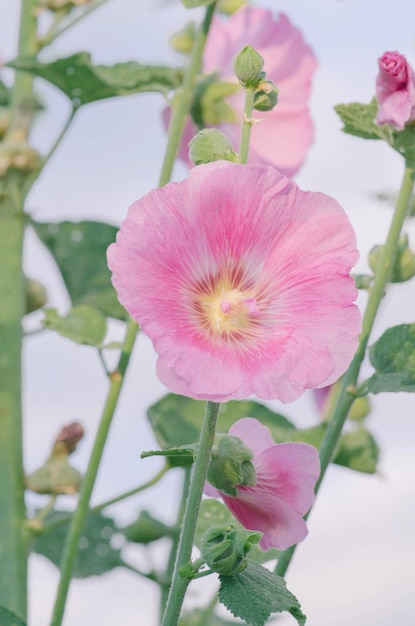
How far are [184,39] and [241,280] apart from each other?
2.37 ft

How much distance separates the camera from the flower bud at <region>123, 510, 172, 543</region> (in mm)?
1252

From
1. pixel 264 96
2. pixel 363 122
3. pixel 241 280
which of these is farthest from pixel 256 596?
pixel 363 122

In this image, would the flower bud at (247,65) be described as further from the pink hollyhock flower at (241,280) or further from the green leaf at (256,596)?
the green leaf at (256,596)

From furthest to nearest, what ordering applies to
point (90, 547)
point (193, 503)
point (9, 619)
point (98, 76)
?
point (90, 547), point (98, 76), point (9, 619), point (193, 503)

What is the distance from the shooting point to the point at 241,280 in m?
0.65

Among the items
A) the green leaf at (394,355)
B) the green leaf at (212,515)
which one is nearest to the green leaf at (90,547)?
the green leaf at (212,515)

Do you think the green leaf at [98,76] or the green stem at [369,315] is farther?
the green leaf at [98,76]

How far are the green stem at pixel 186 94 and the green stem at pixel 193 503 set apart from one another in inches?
18.2

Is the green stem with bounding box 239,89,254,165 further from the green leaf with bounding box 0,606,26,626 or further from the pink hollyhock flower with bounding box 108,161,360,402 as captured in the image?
the green leaf with bounding box 0,606,26,626

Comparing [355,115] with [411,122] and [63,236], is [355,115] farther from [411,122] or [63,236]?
[63,236]

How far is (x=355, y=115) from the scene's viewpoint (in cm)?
87

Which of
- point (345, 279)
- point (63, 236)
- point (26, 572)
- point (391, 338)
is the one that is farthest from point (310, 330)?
point (63, 236)

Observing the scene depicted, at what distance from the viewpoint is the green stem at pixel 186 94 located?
40.0 inches

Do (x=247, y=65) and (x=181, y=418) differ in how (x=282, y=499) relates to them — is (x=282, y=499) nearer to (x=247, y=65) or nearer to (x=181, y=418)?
(x=247, y=65)
